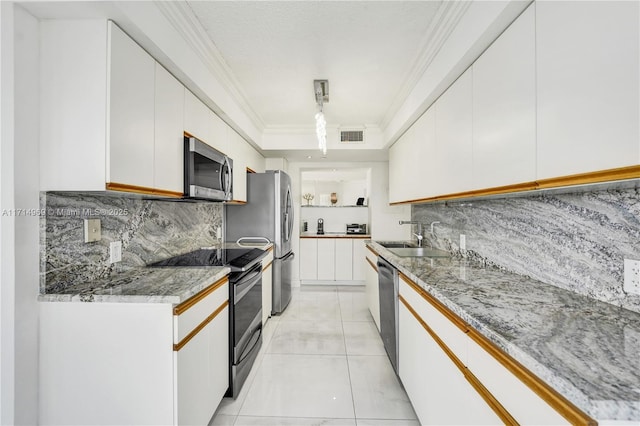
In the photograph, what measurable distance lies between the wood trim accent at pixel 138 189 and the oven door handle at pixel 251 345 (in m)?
1.20

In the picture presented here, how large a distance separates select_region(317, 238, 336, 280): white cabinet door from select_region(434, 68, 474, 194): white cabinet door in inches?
114

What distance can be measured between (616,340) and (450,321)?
1.61 ft

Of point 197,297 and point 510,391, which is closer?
point 510,391

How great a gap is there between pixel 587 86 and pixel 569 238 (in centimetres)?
72

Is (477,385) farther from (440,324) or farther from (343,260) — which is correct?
(343,260)

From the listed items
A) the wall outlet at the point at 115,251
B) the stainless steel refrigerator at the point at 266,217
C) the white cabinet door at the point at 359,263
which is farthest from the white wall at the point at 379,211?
the wall outlet at the point at 115,251

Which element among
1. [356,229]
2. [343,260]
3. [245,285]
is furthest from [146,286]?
[356,229]

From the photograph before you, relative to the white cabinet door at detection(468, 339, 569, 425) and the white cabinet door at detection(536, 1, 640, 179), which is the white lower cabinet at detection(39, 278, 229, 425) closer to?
the white cabinet door at detection(468, 339, 569, 425)

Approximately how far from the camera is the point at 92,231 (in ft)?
5.19

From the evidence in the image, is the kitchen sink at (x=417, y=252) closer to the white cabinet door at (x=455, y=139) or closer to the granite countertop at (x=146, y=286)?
the white cabinet door at (x=455, y=139)

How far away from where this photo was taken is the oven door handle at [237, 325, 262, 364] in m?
2.06

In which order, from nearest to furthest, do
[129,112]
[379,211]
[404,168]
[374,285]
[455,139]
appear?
[129,112], [455,139], [374,285], [404,168], [379,211]

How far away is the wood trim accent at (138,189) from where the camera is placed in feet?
4.32

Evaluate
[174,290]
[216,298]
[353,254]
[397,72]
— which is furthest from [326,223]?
[174,290]
